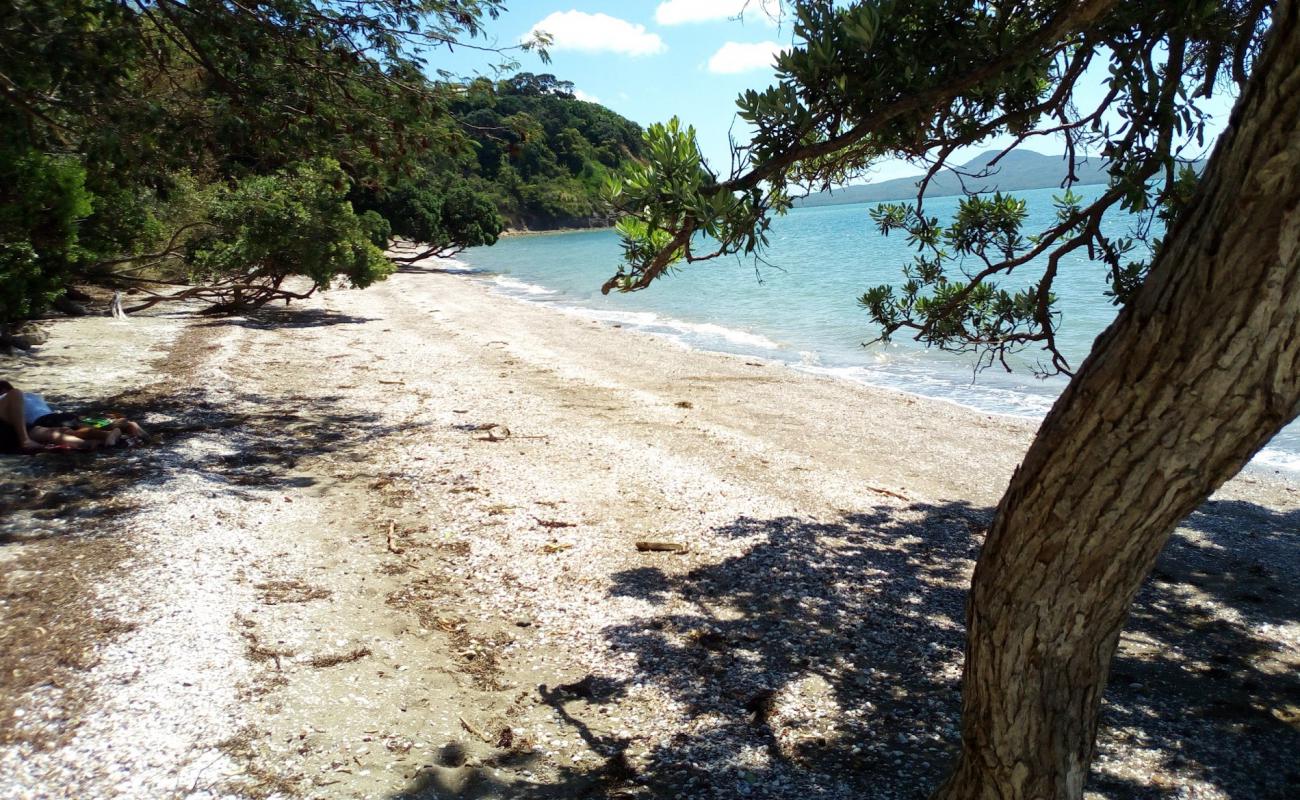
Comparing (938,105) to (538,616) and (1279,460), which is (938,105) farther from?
(1279,460)

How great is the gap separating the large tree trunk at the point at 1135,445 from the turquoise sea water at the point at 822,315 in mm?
933

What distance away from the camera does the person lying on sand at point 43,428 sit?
6914 mm

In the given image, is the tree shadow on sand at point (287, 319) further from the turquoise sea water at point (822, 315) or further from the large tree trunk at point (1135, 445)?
the large tree trunk at point (1135, 445)

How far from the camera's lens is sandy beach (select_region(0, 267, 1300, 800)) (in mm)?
3648

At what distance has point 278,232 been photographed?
17.0m

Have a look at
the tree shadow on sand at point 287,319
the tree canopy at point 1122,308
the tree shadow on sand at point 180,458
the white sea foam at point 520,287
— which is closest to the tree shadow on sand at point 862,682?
the tree canopy at point 1122,308

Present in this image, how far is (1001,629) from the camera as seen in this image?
2383mm

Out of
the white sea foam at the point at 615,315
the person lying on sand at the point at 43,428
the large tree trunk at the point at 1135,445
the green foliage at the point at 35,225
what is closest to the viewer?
the large tree trunk at the point at 1135,445

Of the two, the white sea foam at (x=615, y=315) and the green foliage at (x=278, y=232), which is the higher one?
the green foliage at (x=278, y=232)

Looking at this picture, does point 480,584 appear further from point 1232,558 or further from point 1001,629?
point 1232,558

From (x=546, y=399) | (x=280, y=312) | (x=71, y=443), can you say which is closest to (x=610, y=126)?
(x=280, y=312)

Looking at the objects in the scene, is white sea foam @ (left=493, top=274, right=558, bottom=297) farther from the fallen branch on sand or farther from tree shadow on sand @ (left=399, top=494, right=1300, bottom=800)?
tree shadow on sand @ (left=399, top=494, right=1300, bottom=800)

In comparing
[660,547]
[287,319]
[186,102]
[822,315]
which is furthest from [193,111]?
[822,315]

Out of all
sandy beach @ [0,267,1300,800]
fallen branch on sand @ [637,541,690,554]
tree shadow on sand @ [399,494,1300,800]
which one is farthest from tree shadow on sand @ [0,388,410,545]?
tree shadow on sand @ [399,494,1300,800]
